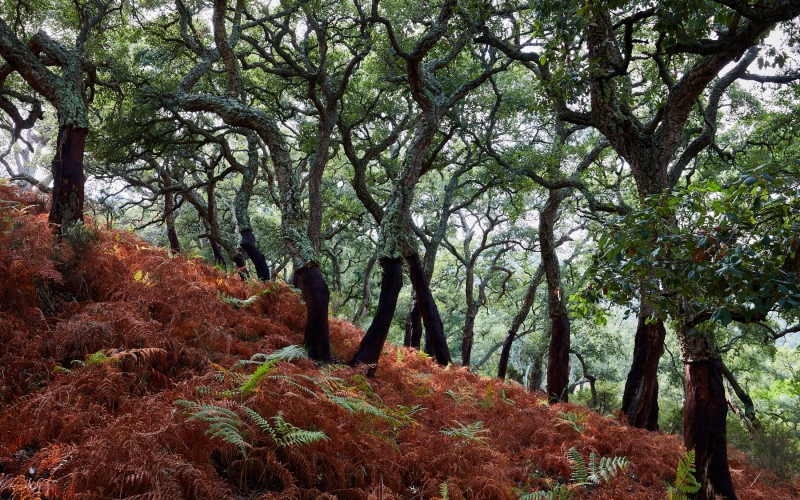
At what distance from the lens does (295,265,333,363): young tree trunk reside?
746 centimetres

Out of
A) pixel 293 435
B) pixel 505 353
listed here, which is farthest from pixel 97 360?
pixel 505 353

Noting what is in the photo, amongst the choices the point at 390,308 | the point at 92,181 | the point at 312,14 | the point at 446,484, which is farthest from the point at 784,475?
the point at 92,181

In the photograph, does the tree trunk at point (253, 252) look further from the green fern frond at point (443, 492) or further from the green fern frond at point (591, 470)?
the green fern frond at point (443, 492)

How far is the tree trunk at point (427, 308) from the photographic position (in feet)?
33.5

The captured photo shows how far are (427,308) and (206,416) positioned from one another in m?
7.46

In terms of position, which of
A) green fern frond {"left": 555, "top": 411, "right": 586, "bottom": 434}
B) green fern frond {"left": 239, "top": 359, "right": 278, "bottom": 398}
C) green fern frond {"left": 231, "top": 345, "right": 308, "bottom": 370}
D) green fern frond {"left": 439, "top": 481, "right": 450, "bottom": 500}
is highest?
green fern frond {"left": 231, "top": 345, "right": 308, "bottom": 370}

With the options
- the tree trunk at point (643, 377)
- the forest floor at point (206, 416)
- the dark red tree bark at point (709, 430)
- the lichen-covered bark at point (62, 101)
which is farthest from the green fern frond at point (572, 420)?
the lichen-covered bark at point (62, 101)

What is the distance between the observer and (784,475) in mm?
9500

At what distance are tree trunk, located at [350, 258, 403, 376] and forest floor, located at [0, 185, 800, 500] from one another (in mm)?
536

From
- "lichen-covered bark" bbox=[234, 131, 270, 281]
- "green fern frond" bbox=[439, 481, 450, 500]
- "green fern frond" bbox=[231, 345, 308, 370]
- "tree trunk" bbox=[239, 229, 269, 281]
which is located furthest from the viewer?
"tree trunk" bbox=[239, 229, 269, 281]

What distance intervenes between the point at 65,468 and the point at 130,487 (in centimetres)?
51

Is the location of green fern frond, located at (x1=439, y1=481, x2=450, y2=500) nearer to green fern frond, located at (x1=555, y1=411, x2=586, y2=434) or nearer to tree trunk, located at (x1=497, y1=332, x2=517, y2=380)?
green fern frond, located at (x1=555, y1=411, x2=586, y2=434)

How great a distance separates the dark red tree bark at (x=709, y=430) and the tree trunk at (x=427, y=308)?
5.67 m

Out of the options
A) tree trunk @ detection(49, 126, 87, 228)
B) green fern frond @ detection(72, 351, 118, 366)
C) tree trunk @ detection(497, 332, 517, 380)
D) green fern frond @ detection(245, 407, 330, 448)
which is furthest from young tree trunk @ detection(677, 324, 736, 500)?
tree trunk @ detection(497, 332, 517, 380)
